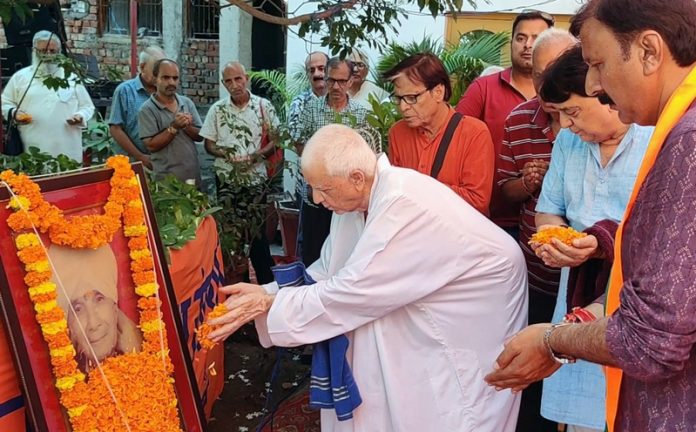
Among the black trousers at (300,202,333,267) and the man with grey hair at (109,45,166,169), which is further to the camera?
the man with grey hair at (109,45,166,169)

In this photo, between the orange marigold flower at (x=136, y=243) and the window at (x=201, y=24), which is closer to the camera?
the orange marigold flower at (x=136, y=243)

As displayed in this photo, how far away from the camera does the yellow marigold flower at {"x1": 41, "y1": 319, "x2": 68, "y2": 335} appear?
2160 millimetres

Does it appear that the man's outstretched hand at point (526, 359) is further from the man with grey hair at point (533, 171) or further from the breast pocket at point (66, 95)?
the breast pocket at point (66, 95)

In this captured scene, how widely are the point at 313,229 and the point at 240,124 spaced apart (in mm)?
1325

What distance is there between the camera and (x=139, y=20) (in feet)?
48.3

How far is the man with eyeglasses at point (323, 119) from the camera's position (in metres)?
4.69

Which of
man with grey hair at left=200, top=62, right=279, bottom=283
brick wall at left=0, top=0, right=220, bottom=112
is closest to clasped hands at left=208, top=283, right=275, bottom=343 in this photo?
man with grey hair at left=200, top=62, right=279, bottom=283

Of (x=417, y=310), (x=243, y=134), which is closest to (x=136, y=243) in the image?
(x=417, y=310)

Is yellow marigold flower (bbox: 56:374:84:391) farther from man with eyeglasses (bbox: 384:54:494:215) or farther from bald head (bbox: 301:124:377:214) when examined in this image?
man with eyeglasses (bbox: 384:54:494:215)

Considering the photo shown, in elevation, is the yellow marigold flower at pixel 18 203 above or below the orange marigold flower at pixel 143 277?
above

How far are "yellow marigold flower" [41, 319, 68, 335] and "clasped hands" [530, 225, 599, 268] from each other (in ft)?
5.04

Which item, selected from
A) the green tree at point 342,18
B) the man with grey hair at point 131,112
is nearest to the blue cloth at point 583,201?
the green tree at point 342,18

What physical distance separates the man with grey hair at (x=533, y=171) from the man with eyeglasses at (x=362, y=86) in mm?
2089

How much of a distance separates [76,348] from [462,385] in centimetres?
134
